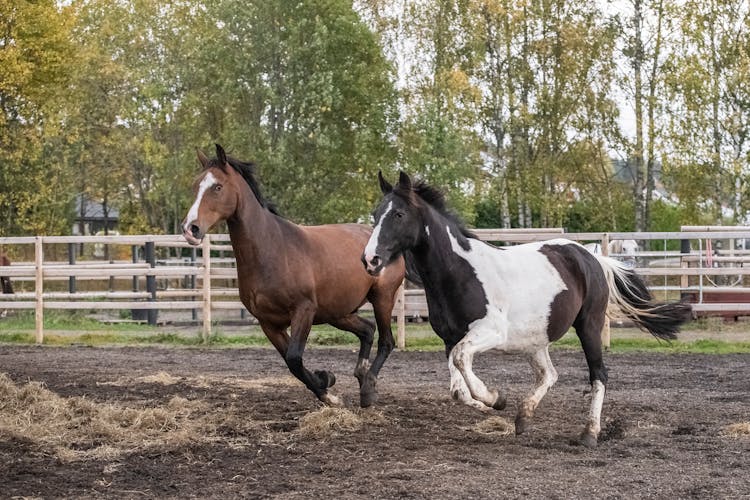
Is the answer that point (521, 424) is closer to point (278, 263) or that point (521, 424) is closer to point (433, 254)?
point (433, 254)

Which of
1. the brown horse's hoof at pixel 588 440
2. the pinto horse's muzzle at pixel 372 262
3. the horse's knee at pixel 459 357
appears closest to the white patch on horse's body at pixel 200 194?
the pinto horse's muzzle at pixel 372 262

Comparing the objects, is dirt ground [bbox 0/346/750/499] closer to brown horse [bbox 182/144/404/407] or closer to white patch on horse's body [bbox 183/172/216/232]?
brown horse [bbox 182/144/404/407]

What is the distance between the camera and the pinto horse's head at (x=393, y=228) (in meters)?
5.85

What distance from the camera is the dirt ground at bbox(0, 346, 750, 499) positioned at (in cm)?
489

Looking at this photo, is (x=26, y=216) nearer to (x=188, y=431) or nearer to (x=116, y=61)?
(x=116, y=61)

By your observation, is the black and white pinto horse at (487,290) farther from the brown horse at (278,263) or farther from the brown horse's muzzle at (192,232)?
the brown horse's muzzle at (192,232)

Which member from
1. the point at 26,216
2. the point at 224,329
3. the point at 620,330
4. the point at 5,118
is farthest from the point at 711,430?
the point at 26,216

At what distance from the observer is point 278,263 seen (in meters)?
7.08

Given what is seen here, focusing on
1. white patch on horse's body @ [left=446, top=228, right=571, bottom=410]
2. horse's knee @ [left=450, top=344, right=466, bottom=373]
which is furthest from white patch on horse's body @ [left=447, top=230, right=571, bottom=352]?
horse's knee @ [left=450, top=344, right=466, bottom=373]

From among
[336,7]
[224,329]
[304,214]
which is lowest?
[224,329]

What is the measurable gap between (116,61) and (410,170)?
15.5 m

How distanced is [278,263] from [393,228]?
1422 millimetres

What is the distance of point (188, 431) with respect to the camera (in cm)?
638

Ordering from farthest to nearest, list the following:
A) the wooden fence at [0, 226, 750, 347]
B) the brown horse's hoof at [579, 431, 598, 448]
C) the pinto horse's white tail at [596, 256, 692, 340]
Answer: the wooden fence at [0, 226, 750, 347]
the pinto horse's white tail at [596, 256, 692, 340]
the brown horse's hoof at [579, 431, 598, 448]
